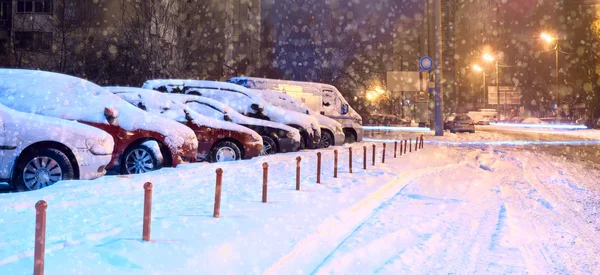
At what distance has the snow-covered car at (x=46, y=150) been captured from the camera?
7.20 m

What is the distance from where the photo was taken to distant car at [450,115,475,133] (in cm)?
3772

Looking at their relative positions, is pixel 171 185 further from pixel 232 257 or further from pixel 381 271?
pixel 381 271

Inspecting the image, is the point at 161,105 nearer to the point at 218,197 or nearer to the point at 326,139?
the point at 218,197

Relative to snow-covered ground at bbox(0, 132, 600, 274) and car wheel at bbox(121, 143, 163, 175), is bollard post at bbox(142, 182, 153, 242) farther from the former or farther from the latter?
car wheel at bbox(121, 143, 163, 175)

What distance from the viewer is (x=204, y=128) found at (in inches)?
449

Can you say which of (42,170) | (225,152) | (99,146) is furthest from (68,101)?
(225,152)

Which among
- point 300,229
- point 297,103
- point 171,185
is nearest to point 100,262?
point 300,229

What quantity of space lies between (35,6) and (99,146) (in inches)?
1398

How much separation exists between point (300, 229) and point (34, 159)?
13.4 ft

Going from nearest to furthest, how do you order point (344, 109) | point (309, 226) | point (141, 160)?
point (309, 226) → point (141, 160) → point (344, 109)

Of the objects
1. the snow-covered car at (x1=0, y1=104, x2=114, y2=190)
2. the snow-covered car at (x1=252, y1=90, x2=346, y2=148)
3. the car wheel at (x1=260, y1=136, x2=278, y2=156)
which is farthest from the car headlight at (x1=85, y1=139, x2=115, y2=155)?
the snow-covered car at (x1=252, y1=90, x2=346, y2=148)

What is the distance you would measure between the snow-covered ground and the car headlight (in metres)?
0.51

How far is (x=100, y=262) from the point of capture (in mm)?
4312

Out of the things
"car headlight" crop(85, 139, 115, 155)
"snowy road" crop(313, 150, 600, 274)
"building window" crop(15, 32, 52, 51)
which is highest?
"building window" crop(15, 32, 52, 51)
